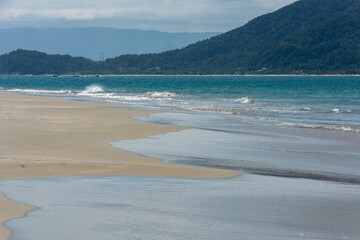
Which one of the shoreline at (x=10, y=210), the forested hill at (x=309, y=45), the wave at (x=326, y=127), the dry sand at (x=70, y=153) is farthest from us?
the forested hill at (x=309, y=45)

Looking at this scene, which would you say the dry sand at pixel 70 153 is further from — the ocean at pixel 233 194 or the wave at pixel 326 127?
the wave at pixel 326 127

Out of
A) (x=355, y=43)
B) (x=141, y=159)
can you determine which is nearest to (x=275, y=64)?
(x=355, y=43)

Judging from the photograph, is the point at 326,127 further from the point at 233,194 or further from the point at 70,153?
the point at 233,194

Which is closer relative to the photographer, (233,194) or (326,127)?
(233,194)

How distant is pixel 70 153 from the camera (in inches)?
698

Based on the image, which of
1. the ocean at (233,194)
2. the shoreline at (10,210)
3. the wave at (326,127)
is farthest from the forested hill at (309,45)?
the shoreline at (10,210)

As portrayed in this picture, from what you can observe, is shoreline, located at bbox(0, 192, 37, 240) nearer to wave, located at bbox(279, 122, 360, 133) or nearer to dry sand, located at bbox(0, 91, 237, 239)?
dry sand, located at bbox(0, 91, 237, 239)

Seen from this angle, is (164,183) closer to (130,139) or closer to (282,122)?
(130,139)

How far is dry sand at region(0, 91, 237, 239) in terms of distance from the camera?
14.5 meters

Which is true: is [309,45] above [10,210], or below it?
above

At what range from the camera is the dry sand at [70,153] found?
14547mm

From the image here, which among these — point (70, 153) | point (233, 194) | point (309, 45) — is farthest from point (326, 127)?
→ point (309, 45)

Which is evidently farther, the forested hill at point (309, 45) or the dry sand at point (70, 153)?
the forested hill at point (309, 45)

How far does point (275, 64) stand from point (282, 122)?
152132mm
